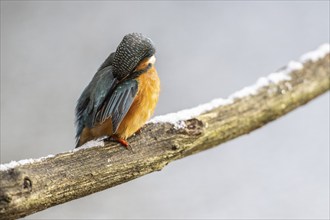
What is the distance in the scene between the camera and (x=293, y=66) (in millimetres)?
1484

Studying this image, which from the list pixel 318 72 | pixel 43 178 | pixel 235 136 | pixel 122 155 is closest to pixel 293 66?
pixel 318 72

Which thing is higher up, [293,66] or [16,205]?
[293,66]

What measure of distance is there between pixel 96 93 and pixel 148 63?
0.55 feet

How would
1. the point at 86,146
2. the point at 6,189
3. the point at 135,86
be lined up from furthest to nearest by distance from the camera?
the point at 135,86
the point at 86,146
the point at 6,189

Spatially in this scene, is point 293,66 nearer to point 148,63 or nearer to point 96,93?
point 148,63

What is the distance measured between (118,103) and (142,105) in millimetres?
82

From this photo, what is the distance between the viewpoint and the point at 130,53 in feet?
4.86

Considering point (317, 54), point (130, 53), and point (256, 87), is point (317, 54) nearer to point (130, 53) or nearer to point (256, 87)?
point (256, 87)

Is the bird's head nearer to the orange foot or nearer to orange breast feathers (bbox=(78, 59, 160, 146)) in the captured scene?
orange breast feathers (bbox=(78, 59, 160, 146))

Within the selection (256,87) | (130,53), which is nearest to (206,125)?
(256,87)

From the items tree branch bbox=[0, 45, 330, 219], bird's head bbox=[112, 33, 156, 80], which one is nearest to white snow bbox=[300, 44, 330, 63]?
tree branch bbox=[0, 45, 330, 219]

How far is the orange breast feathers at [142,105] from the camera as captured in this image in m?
1.52

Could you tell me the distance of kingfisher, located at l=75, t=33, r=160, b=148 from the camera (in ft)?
4.90

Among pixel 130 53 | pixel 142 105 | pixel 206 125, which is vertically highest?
pixel 130 53
